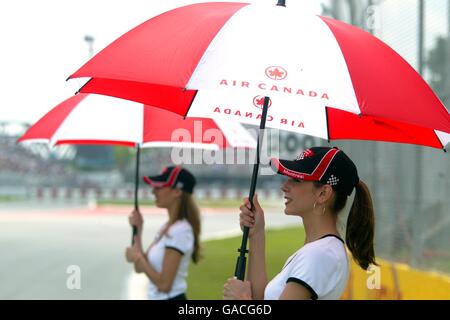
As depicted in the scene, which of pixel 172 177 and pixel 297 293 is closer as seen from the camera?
pixel 297 293

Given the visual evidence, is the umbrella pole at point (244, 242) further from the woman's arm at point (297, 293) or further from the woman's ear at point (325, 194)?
the woman's arm at point (297, 293)

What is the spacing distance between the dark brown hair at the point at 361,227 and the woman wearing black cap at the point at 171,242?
1.61 meters

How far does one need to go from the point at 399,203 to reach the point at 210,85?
5.53 m

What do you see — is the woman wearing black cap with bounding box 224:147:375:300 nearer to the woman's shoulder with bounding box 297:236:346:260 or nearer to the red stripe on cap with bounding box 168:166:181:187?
the woman's shoulder with bounding box 297:236:346:260

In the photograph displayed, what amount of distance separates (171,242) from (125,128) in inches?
35.9

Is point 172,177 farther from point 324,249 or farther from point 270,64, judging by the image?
point 324,249

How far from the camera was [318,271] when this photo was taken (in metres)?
2.55

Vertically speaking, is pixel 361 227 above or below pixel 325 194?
below

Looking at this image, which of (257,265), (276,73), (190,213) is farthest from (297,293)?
(190,213)

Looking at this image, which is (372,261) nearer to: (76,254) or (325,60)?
(325,60)

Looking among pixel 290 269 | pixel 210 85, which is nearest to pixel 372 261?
pixel 290 269

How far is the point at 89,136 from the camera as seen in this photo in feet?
15.4

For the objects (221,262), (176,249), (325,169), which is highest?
(325,169)

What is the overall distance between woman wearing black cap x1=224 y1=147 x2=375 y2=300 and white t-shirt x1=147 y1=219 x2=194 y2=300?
58.2 inches
